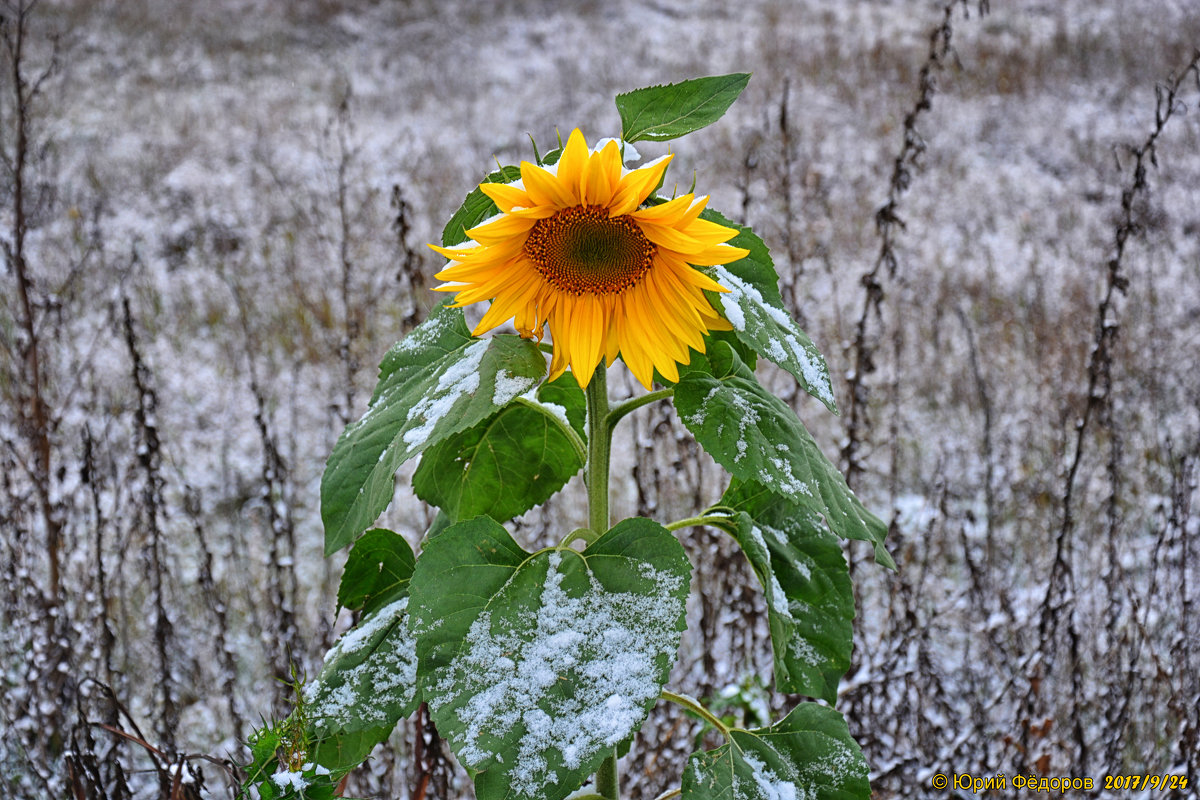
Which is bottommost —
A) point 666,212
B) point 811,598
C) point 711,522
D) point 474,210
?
point 811,598

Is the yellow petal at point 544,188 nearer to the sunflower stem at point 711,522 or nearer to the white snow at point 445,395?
the white snow at point 445,395

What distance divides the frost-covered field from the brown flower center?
0.91m

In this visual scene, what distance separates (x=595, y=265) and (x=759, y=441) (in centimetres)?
30

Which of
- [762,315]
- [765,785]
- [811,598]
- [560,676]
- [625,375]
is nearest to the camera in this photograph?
[560,676]

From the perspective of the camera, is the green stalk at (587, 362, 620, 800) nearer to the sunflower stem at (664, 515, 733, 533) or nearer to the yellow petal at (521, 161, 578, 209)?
the sunflower stem at (664, 515, 733, 533)

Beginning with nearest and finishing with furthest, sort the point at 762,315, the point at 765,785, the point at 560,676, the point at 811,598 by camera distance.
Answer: the point at 560,676
the point at 762,315
the point at 765,785
the point at 811,598

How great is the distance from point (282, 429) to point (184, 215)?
155 inches

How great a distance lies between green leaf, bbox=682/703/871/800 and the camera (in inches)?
46.5

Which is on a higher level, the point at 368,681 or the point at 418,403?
the point at 418,403

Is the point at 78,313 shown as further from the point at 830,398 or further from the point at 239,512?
the point at 830,398

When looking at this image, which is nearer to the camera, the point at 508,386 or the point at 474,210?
the point at 508,386

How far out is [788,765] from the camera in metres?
1.23

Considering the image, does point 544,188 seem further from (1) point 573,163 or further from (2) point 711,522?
(2) point 711,522

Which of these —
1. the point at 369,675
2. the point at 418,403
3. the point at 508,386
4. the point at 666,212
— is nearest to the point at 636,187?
the point at 666,212
